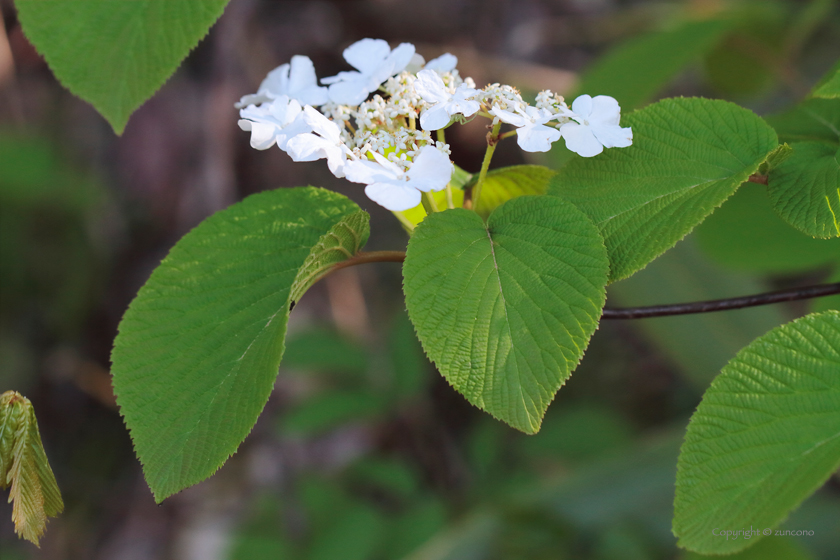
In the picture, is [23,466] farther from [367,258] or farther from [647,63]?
[647,63]

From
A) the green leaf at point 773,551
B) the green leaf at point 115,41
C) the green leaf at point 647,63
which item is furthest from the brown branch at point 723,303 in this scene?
the green leaf at point 647,63

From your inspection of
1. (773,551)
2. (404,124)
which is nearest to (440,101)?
(404,124)

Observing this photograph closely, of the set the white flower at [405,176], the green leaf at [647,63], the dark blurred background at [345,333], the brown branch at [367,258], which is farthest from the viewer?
the dark blurred background at [345,333]

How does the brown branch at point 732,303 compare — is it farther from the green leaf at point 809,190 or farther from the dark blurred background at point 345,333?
the dark blurred background at point 345,333

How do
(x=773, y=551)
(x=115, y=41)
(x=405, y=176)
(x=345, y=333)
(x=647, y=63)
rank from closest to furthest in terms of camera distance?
(x=405, y=176) → (x=115, y=41) → (x=773, y=551) → (x=647, y=63) → (x=345, y=333)

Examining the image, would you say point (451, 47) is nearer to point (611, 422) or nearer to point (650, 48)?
point (650, 48)

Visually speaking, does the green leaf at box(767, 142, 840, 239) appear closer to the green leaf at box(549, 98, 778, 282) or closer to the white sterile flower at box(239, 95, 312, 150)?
the green leaf at box(549, 98, 778, 282)

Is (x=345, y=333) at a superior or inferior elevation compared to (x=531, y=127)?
inferior
